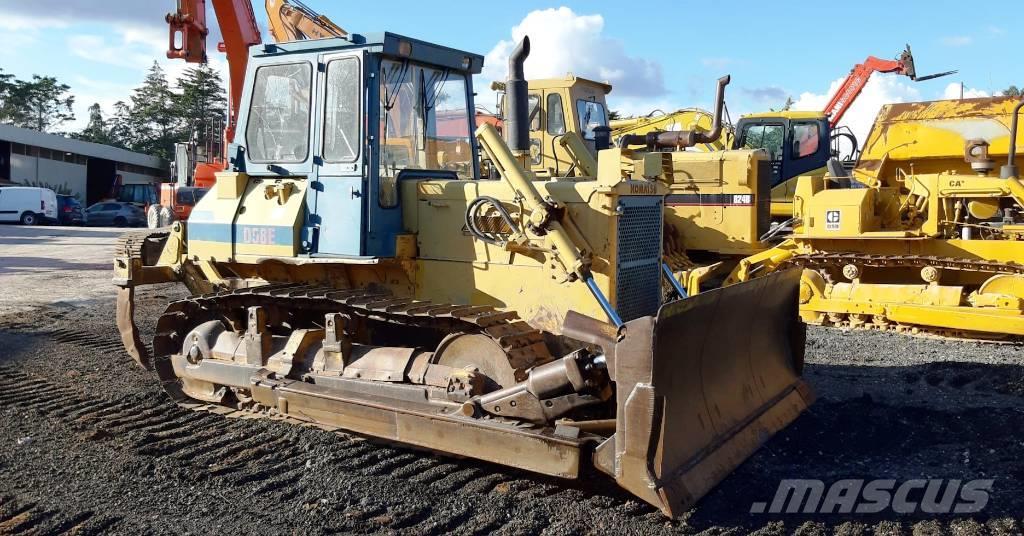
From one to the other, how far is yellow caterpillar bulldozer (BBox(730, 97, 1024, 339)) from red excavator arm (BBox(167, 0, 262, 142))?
32.5 ft

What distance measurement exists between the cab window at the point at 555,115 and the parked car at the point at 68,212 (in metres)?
29.5

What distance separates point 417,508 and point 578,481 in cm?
99

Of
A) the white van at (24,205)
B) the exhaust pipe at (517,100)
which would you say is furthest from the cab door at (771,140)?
the white van at (24,205)

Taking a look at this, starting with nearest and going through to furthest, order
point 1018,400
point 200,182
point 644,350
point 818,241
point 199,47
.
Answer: point 644,350, point 1018,400, point 818,241, point 199,47, point 200,182

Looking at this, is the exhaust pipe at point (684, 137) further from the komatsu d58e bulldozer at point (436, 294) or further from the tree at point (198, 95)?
the tree at point (198, 95)

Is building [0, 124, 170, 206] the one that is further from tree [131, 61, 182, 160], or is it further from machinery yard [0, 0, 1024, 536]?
machinery yard [0, 0, 1024, 536]

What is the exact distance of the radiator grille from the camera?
5684mm

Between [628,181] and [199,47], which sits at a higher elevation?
[199,47]

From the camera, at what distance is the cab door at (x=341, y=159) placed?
19.4 feet

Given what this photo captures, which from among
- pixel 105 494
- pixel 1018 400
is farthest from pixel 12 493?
pixel 1018 400

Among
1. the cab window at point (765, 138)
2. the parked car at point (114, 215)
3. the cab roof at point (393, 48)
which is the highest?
the cab window at point (765, 138)

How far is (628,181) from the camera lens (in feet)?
18.7

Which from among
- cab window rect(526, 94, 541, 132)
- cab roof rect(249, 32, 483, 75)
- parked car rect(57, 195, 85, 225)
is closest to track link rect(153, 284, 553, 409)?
cab roof rect(249, 32, 483, 75)

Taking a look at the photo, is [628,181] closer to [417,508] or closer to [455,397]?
[455,397]
